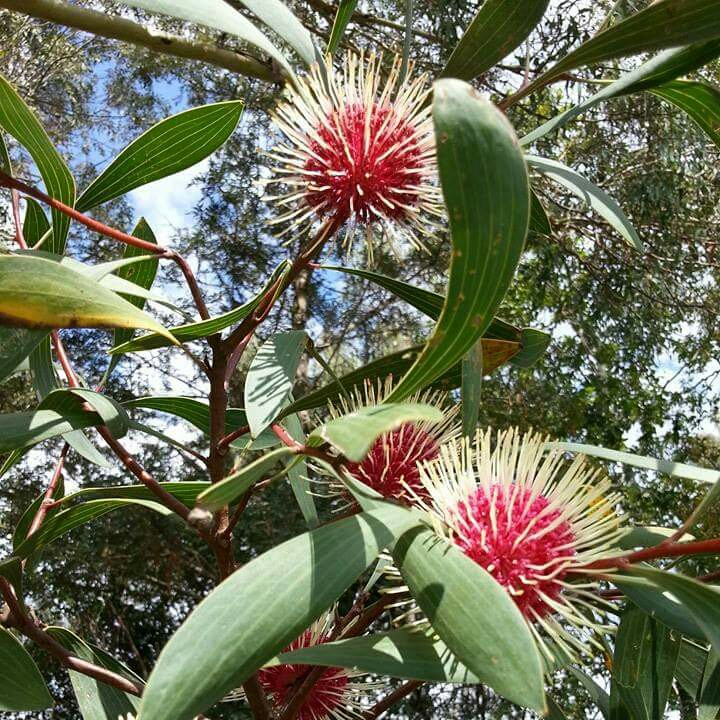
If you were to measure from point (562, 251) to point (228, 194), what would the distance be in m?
2.05

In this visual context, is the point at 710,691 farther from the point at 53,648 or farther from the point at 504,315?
the point at 504,315

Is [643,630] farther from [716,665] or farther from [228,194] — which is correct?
Answer: [228,194]

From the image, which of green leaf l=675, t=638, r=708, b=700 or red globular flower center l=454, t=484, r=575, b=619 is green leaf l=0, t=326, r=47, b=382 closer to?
red globular flower center l=454, t=484, r=575, b=619

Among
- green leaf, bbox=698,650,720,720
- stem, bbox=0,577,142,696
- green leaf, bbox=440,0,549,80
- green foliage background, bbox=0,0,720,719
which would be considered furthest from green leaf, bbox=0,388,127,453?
green foliage background, bbox=0,0,720,719

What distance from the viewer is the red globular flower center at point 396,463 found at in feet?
2.41

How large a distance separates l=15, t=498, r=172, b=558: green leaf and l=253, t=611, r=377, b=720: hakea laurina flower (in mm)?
195

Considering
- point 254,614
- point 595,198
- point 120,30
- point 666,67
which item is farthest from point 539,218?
point 120,30

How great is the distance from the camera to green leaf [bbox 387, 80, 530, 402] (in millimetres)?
428

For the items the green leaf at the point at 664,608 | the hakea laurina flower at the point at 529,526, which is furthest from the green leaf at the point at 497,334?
the green leaf at the point at 664,608

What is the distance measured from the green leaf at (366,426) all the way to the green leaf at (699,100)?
46 centimetres

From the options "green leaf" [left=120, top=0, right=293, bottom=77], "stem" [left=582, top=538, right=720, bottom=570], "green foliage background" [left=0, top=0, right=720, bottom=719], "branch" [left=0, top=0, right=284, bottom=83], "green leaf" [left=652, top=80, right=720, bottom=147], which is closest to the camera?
"stem" [left=582, top=538, right=720, bottom=570]

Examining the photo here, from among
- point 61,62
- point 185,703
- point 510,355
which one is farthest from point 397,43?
point 185,703

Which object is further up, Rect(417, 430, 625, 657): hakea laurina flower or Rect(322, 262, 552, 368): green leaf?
Rect(322, 262, 552, 368): green leaf

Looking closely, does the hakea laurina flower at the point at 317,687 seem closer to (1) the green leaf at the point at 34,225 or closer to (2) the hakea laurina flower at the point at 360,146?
(2) the hakea laurina flower at the point at 360,146
